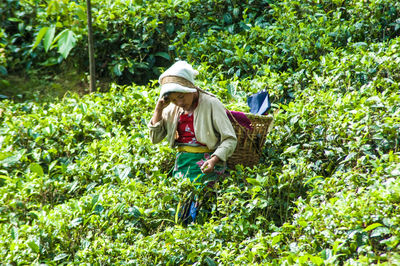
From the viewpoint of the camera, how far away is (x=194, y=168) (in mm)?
3576

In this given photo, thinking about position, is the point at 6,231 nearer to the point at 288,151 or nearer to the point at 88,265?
the point at 88,265

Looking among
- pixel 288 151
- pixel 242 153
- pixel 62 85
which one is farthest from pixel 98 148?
pixel 62 85

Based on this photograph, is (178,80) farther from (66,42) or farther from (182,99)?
(66,42)

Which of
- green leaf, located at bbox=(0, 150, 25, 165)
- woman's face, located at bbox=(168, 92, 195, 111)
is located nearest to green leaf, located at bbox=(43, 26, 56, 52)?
green leaf, located at bbox=(0, 150, 25, 165)

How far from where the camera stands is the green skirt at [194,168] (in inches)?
137

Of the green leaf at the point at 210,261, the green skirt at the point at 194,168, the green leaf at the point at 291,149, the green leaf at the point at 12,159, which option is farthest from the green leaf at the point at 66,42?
the green leaf at the point at 210,261

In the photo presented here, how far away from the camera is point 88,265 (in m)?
2.99

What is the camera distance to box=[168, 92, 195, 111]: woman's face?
3.39 metres

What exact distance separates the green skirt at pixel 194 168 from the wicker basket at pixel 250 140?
19cm

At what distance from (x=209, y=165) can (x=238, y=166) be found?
0.29 m

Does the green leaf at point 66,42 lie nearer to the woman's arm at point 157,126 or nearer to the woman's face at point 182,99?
the woman's arm at point 157,126

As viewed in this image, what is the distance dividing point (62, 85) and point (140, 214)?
3.42 meters

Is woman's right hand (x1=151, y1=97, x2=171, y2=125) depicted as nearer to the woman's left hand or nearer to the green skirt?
the green skirt

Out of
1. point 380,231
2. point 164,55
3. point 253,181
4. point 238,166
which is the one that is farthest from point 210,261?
point 164,55
